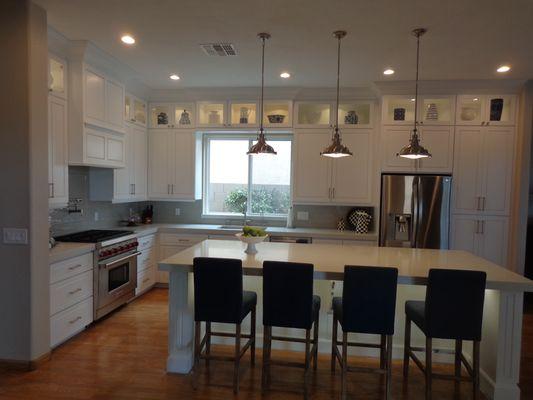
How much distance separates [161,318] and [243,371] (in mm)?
1504

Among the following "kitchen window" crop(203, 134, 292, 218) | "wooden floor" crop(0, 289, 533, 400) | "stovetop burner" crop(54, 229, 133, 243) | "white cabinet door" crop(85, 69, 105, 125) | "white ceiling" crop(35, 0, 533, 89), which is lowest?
"wooden floor" crop(0, 289, 533, 400)

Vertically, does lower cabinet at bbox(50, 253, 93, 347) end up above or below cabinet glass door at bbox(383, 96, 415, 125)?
below

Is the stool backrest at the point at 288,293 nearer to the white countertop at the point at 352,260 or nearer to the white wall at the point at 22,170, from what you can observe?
the white countertop at the point at 352,260

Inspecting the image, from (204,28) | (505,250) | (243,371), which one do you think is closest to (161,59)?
(204,28)

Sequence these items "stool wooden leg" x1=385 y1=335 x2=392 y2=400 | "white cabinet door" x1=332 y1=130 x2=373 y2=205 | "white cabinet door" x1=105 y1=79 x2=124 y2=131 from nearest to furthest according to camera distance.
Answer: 1. "stool wooden leg" x1=385 y1=335 x2=392 y2=400
2. "white cabinet door" x1=105 y1=79 x2=124 y2=131
3. "white cabinet door" x1=332 y1=130 x2=373 y2=205

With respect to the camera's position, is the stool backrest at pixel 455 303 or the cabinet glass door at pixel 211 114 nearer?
the stool backrest at pixel 455 303

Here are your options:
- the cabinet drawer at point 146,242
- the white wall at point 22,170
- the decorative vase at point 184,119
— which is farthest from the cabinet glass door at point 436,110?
the white wall at point 22,170

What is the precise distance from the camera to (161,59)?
3936 millimetres

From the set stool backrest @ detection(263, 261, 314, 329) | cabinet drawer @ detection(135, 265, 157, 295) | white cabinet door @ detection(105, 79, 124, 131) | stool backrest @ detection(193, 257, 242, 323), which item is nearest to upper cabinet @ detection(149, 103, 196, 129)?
white cabinet door @ detection(105, 79, 124, 131)

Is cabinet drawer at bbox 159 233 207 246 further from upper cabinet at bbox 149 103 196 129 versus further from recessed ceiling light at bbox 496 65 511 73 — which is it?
recessed ceiling light at bbox 496 65 511 73

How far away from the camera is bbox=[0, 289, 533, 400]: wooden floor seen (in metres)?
2.61

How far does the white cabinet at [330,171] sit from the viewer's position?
16.0 ft

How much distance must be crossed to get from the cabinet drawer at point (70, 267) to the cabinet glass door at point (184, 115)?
7.84 feet

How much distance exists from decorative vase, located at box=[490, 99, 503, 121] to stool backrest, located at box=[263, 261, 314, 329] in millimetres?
3554
